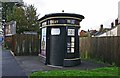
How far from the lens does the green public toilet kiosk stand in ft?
60.1

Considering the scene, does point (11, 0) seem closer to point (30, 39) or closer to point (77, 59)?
point (77, 59)

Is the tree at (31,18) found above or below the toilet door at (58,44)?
above

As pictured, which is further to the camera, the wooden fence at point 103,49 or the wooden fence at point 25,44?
the wooden fence at point 25,44

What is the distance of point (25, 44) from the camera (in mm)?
28656

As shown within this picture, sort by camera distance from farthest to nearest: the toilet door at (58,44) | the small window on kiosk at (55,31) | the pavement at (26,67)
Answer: the small window on kiosk at (55,31) < the toilet door at (58,44) < the pavement at (26,67)

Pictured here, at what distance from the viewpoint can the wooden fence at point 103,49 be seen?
64.7ft

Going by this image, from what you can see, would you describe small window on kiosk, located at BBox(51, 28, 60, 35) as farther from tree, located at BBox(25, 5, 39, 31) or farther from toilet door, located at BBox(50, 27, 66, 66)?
tree, located at BBox(25, 5, 39, 31)

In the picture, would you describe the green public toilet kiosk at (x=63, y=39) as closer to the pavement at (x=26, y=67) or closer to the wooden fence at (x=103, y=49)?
the pavement at (x=26, y=67)

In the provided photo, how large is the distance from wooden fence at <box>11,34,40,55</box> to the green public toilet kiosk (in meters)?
9.52

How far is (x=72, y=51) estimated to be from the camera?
18.7 m

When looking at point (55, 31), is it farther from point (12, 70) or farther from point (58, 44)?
point (12, 70)

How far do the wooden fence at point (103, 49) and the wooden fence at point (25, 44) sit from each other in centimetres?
464

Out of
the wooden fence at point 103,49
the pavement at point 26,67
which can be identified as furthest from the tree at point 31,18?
the pavement at point 26,67

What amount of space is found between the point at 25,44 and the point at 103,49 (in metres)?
8.86
